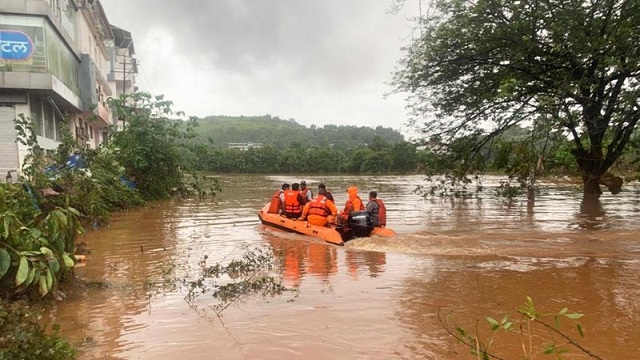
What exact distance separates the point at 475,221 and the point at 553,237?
11.8 feet

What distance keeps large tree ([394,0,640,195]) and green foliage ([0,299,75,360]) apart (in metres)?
8.05

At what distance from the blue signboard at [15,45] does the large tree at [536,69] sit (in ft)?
43.2

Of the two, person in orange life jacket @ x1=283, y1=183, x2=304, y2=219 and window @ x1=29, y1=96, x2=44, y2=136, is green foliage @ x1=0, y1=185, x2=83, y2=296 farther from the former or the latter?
window @ x1=29, y1=96, x2=44, y2=136

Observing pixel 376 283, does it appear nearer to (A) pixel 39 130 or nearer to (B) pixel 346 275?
(B) pixel 346 275

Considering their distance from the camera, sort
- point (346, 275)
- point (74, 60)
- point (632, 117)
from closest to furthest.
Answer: point (346, 275) → point (632, 117) → point (74, 60)

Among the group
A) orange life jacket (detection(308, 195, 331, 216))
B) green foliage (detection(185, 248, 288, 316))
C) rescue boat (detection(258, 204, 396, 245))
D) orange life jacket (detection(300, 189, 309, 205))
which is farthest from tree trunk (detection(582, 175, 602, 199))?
green foliage (detection(185, 248, 288, 316))

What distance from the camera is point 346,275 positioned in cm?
847

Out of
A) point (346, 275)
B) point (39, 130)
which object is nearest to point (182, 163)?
point (39, 130)

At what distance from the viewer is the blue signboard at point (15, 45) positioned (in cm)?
1825

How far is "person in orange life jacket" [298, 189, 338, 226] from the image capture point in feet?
39.6

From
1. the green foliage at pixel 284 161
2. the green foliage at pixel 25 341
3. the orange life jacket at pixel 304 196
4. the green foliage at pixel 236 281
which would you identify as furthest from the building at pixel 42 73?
the green foliage at pixel 284 161

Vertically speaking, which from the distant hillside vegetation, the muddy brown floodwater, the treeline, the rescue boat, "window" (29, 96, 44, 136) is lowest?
the muddy brown floodwater

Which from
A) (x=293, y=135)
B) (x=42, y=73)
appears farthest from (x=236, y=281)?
(x=293, y=135)

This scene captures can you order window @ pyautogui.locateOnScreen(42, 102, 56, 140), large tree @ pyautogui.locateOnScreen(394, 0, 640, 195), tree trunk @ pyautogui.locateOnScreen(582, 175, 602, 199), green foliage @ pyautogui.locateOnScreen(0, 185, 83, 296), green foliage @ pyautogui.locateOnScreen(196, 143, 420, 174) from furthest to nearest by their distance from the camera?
green foliage @ pyautogui.locateOnScreen(196, 143, 420, 174), tree trunk @ pyautogui.locateOnScreen(582, 175, 602, 199), window @ pyautogui.locateOnScreen(42, 102, 56, 140), large tree @ pyautogui.locateOnScreen(394, 0, 640, 195), green foliage @ pyautogui.locateOnScreen(0, 185, 83, 296)
